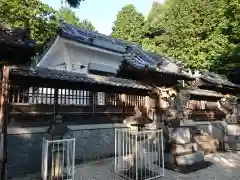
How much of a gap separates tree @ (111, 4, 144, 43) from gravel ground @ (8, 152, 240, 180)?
2587 cm

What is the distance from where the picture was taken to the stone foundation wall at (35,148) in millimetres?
6979

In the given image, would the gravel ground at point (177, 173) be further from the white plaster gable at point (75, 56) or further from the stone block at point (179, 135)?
the white plaster gable at point (75, 56)

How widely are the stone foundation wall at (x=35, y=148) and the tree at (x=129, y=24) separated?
988 inches

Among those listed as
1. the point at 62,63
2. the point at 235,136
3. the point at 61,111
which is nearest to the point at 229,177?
the point at 235,136

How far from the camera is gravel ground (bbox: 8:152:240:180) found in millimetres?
6550

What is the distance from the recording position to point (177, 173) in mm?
6961

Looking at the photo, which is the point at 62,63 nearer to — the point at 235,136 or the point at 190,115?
the point at 190,115

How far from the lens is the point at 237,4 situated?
20.7 metres

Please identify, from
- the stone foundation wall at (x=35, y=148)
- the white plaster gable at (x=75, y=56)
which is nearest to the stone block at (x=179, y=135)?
the stone foundation wall at (x=35, y=148)

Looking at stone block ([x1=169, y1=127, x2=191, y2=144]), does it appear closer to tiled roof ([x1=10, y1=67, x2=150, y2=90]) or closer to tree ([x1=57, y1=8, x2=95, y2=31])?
tiled roof ([x1=10, y1=67, x2=150, y2=90])

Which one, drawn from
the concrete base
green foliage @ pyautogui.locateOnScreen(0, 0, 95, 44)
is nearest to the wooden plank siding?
the concrete base

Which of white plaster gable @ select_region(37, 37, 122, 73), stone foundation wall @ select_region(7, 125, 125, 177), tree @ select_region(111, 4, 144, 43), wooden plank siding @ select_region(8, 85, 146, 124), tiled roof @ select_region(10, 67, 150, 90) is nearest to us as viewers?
tiled roof @ select_region(10, 67, 150, 90)

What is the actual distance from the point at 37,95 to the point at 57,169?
330 cm

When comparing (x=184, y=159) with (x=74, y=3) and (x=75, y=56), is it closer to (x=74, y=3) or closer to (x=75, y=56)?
(x=74, y=3)
